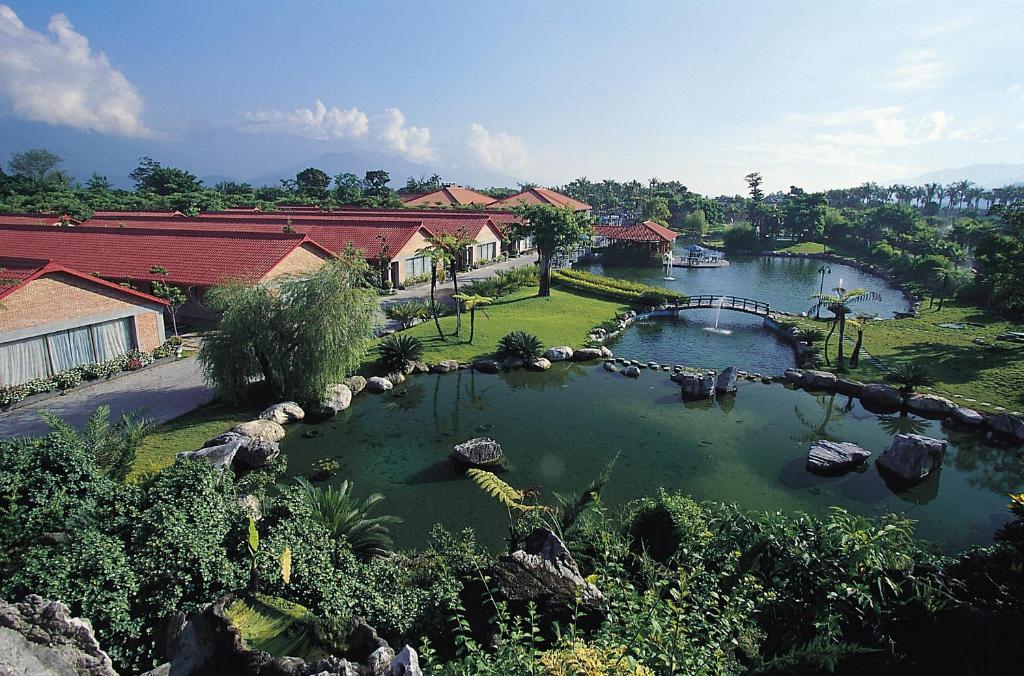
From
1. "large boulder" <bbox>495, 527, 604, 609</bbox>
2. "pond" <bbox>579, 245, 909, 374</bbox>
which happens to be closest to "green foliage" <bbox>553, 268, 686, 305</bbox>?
"pond" <bbox>579, 245, 909, 374</bbox>

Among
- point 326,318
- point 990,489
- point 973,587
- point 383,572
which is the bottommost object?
point 990,489

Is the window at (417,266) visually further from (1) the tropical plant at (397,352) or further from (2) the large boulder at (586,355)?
(2) the large boulder at (586,355)

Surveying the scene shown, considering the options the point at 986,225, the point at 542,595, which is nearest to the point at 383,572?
the point at 542,595

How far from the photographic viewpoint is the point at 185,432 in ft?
52.0

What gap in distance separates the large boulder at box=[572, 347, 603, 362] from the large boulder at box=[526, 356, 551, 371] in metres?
1.62

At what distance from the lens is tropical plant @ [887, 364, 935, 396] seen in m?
19.0

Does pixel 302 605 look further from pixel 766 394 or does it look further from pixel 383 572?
pixel 766 394

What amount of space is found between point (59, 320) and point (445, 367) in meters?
13.2

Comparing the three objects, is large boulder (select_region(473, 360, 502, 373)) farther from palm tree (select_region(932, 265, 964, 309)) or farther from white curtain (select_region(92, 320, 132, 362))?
palm tree (select_region(932, 265, 964, 309))

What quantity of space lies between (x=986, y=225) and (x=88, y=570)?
71.9 meters

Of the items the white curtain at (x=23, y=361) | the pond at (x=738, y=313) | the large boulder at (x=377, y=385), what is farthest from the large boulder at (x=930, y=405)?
the white curtain at (x=23, y=361)

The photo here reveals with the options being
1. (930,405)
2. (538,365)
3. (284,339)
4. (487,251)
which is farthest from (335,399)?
(487,251)

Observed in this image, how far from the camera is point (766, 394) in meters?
20.4

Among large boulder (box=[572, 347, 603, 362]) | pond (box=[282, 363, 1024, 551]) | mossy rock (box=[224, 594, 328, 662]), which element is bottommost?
pond (box=[282, 363, 1024, 551])
